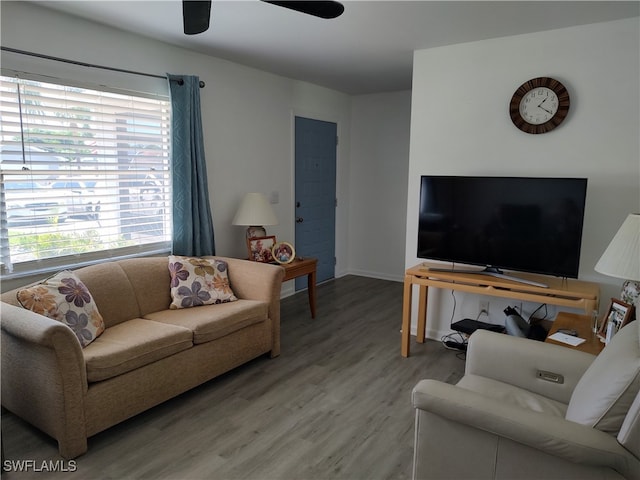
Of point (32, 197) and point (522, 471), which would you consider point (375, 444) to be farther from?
point (32, 197)

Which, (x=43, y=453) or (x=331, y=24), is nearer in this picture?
(x=43, y=453)

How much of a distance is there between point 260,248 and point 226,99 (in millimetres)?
1399

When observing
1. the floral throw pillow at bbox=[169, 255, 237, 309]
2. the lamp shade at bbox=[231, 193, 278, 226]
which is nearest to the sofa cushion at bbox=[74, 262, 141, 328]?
the floral throw pillow at bbox=[169, 255, 237, 309]

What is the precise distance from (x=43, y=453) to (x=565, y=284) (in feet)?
10.6

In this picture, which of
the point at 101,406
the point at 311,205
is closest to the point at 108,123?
the point at 101,406

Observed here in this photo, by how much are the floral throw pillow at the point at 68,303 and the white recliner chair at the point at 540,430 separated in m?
1.89

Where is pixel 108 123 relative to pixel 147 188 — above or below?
above

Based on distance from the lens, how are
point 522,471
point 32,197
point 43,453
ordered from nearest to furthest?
1. point 522,471
2. point 43,453
3. point 32,197

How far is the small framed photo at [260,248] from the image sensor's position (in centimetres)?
406

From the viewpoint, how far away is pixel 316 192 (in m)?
5.48

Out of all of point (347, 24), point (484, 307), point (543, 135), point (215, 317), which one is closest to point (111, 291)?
point (215, 317)

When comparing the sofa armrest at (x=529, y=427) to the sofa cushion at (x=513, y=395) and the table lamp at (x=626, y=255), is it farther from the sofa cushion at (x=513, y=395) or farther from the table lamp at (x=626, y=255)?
the table lamp at (x=626, y=255)

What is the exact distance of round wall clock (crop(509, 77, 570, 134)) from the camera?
10.3 feet

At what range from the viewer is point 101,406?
2.31 metres
